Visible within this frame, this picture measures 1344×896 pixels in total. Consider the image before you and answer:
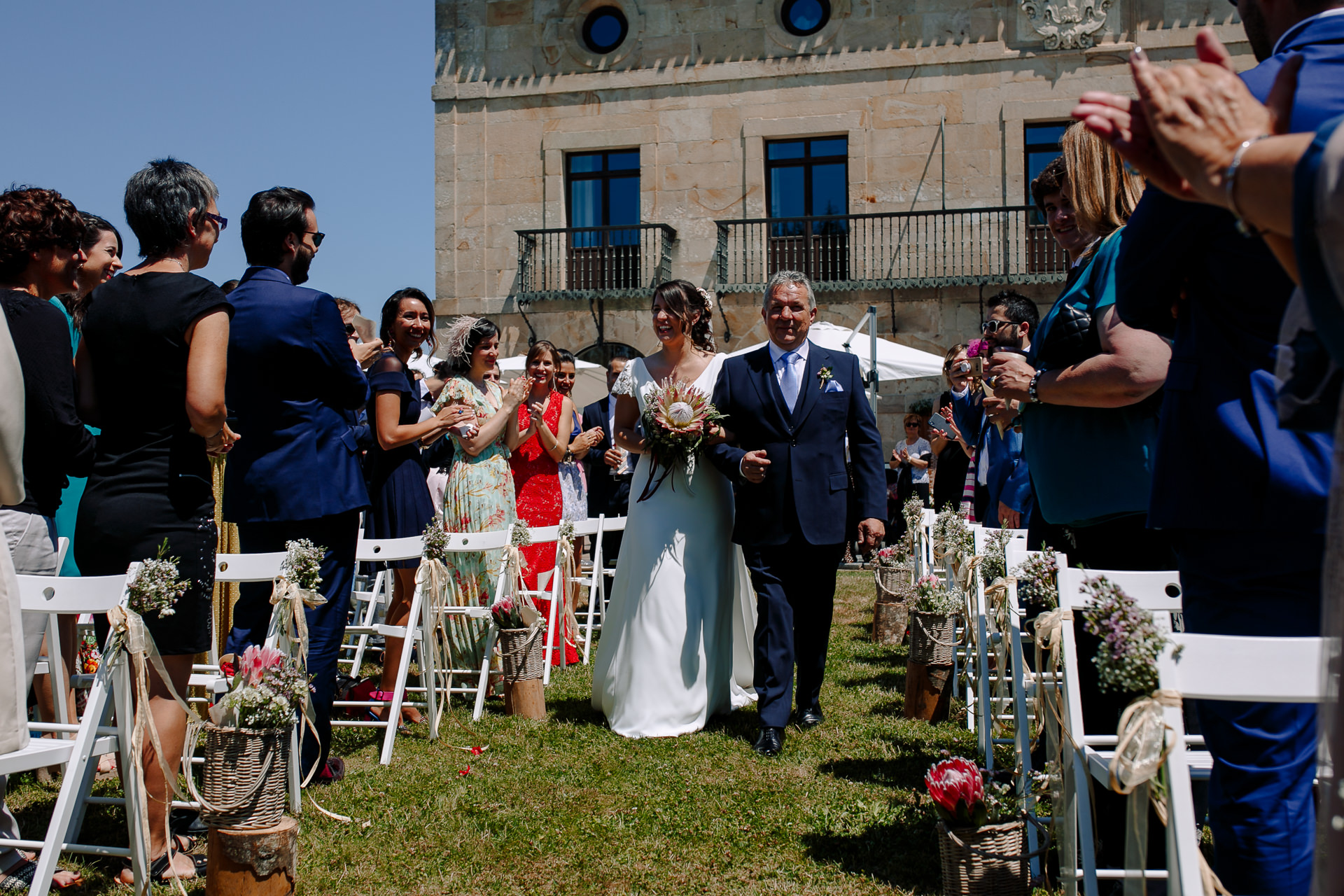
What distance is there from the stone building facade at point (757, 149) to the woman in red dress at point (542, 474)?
38.9ft

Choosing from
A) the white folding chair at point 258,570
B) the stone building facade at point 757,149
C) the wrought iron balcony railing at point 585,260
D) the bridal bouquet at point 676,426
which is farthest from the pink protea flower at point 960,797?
the wrought iron balcony railing at point 585,260

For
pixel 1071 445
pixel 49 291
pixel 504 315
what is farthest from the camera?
pixel 504 315

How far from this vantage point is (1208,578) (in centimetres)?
208

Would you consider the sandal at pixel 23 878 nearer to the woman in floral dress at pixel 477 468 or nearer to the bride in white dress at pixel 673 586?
the bride in white dress at pixel 673 586

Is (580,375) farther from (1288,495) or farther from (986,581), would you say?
(1288,495)

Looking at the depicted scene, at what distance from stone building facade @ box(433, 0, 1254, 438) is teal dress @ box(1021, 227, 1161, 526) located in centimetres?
1540

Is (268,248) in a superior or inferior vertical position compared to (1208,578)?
superior

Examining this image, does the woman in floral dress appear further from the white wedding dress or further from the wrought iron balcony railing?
the wrought iron balcony railing

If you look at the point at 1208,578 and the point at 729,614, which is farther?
the point at 729,614

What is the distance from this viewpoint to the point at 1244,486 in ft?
6.42

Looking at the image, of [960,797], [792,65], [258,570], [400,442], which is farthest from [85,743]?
[792,65]

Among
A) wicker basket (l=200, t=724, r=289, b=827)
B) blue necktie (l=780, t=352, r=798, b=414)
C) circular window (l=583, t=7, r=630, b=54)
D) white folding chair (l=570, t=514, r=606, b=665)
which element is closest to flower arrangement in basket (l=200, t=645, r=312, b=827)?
wicker basket (l=200, t=724, r=289, b=827)

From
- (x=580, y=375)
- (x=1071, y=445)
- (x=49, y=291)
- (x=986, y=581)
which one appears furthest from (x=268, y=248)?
(x=580, y=375)

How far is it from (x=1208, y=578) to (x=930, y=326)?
56.5 feet
